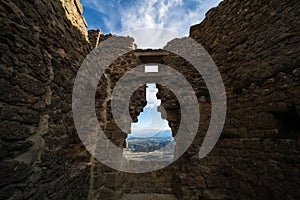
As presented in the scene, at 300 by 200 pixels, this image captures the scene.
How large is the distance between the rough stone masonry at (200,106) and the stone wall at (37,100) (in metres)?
0.01

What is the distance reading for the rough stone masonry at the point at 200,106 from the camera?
1.53m

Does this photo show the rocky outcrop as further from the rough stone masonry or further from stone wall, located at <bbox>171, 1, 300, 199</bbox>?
stone wall, located at <bbox>171, 1, 300, 199</bbox>

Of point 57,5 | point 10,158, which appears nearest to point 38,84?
point 10,158

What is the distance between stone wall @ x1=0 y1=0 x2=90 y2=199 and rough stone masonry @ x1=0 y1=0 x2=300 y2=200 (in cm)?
1

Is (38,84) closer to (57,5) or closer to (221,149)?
(57,5)

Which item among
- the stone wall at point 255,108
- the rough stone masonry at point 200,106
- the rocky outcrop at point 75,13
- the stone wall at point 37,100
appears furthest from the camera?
the rocky outcrop at point 75,13

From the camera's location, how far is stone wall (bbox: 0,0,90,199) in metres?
1.41

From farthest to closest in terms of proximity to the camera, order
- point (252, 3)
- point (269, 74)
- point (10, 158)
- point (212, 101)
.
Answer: point (212, 101)
point (252, 3)
point (269, 74)
point (10, 158)

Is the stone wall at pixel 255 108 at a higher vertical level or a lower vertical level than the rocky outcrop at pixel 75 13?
lower

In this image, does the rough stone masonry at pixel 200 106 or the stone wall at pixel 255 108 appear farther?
the stone wall at pixel 255 108

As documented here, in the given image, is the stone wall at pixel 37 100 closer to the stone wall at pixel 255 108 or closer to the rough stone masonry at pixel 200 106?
the rough stone masonry at pixel 200 106

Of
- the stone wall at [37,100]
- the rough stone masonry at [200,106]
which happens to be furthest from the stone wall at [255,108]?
the stone wall at [37,100]

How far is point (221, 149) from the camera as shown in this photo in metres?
3.23

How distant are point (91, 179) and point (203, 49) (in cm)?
472
